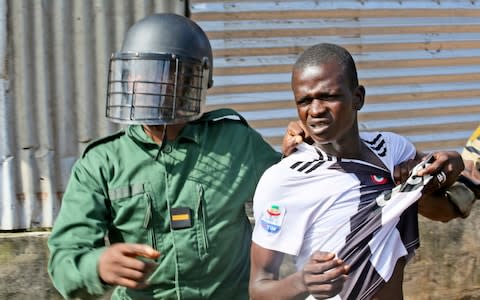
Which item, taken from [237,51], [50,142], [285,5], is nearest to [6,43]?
[50,142]

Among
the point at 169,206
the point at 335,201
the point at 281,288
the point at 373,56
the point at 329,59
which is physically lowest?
the point at 281,288

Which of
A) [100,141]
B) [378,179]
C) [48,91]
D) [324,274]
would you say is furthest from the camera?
[48,91]

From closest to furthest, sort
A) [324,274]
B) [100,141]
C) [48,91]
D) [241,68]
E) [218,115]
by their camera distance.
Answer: [324,274]
[100,141]
[218,115]
[48,91]
[241,68]

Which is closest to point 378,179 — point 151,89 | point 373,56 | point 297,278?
point 297,278

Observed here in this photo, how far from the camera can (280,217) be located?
7.86 feet

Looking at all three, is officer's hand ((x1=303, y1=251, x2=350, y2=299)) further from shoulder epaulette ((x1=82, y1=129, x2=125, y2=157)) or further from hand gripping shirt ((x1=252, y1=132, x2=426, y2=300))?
shoulder epaulette ((x1=82, y1=129, x2=125, y2=157))

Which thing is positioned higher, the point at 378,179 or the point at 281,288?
the point at 378,179

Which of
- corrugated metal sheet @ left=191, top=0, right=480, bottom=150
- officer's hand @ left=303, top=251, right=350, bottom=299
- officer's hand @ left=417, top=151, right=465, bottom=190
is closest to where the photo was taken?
officer's hand @ left=303, top=251, right=350, bottom=299

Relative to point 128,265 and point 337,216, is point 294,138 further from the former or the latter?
point 128,265

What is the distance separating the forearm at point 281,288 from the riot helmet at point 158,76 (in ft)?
2.04

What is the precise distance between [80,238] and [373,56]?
10.1ft

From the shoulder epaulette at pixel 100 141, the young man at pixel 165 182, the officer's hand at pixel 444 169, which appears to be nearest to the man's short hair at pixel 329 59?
the officer's hand at pixel 444 169

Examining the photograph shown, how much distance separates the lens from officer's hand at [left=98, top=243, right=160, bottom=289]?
232 cm

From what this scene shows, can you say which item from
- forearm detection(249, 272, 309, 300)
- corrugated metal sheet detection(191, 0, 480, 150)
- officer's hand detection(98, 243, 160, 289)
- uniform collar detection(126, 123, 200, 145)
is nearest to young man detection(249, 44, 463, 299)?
forearm detection(249, 272, 309, 300)
